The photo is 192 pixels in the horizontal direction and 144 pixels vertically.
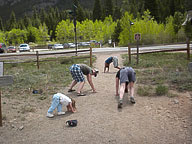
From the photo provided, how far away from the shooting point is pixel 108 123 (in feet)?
17.9

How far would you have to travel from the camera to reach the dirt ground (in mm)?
4730

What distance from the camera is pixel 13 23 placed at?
112438 millimetres

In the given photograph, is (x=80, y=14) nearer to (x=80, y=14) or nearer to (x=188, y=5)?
(x=80, y=14)

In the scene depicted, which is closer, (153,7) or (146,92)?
(146,92)

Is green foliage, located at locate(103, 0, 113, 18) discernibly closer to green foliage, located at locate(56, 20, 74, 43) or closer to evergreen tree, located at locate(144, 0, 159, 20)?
evergreen tree, located at locate(144, 0, 159, 20)

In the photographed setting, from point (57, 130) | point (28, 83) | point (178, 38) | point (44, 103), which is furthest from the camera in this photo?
point (178, 38)

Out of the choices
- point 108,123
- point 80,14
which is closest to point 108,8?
point 80,14

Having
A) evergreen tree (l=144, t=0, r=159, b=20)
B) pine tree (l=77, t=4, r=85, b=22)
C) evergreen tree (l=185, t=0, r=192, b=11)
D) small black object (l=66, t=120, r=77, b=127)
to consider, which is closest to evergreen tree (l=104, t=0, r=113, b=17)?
pine tree (l=77, t=4, r=85, b=22)

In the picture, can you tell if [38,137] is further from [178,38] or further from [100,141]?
[178,38]

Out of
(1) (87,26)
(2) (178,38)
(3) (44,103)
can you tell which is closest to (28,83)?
(3) (44,103)

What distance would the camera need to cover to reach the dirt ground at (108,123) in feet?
15.5

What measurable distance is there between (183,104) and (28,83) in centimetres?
669

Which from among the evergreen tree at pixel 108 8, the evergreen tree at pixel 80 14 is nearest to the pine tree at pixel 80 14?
the evergreen tree at pixel 80 14

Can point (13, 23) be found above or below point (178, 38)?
above
